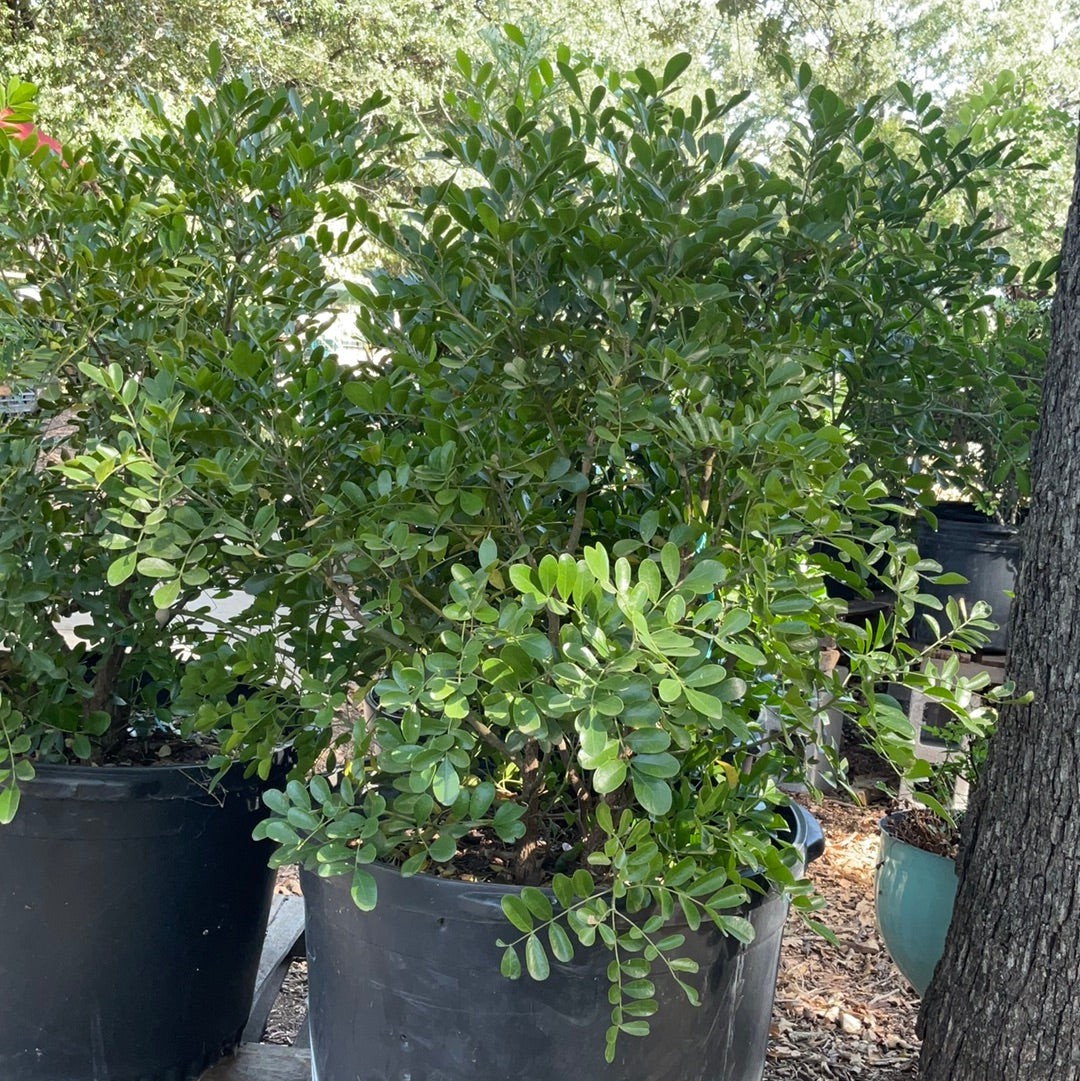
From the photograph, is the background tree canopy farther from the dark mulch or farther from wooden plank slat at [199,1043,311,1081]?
wooden plank slat at [199,1043,311,1081]

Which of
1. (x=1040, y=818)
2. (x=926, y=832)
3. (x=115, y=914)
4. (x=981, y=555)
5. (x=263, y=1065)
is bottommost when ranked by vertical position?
(x=263, y=1065)

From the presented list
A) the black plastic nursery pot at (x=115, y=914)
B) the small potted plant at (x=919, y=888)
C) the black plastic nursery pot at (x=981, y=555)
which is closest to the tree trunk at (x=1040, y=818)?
the small potted plant at (x=919, y=888)

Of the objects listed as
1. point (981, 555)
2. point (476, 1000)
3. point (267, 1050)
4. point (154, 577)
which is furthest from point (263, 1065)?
point (981, 555)

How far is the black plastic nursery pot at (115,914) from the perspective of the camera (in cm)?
152

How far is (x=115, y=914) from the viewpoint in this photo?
5.06ft

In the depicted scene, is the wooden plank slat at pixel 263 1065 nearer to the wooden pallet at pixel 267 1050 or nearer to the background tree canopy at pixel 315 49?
the wooden pallet at pixel 267 1050

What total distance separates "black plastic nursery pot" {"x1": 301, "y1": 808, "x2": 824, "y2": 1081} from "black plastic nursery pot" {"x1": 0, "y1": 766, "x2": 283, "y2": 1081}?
1.23ft

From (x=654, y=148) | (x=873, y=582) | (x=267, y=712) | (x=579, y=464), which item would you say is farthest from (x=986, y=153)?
(x=873, y=582)

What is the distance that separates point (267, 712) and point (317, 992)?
0.35m

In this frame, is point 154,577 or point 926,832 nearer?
point 154,577

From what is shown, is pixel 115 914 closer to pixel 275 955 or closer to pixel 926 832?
pixel 275 955

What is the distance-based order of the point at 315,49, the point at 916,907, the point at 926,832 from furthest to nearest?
1. the point at 315,49
2. the point at 926,832
3. the point at 916,907

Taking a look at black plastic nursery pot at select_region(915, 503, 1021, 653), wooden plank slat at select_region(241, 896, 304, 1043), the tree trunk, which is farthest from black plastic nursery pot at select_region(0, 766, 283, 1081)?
black plastic nursery pot at select_region(915, 503, 1021, 653)

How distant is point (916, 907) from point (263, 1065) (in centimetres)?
113
